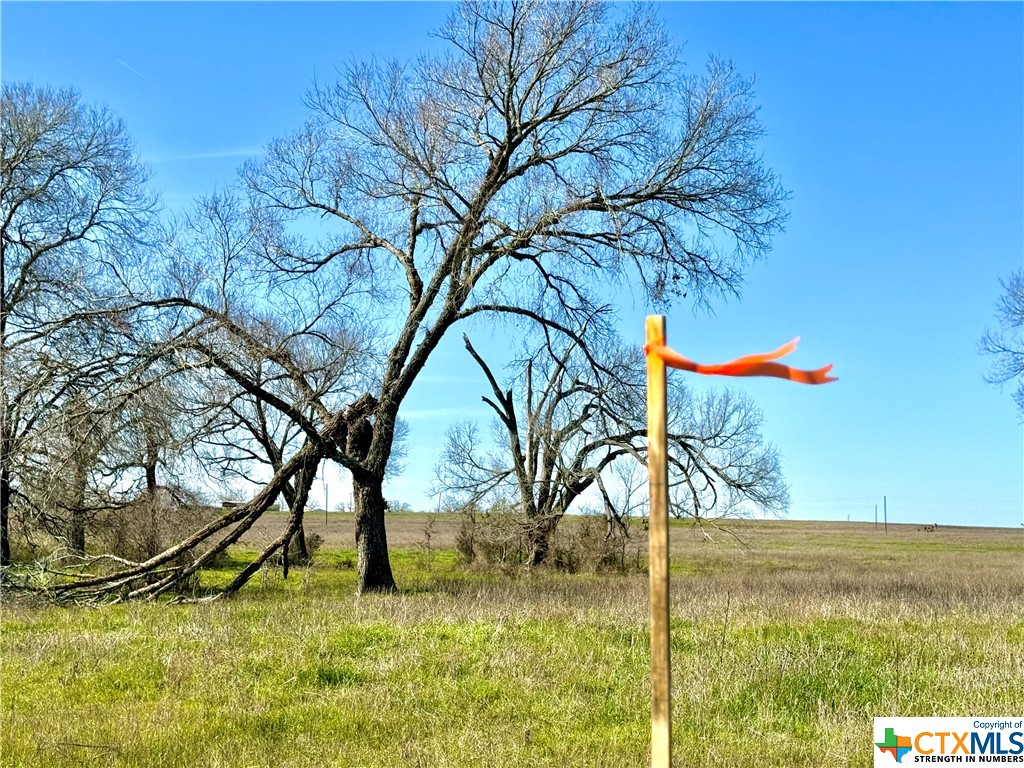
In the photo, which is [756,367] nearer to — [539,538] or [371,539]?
[371,539]

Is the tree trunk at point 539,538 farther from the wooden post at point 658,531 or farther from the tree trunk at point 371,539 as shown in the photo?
the wooden post at point 658,531

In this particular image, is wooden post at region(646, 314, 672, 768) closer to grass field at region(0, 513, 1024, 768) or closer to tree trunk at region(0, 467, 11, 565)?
grass field at region(0, 513, 1024, 768)

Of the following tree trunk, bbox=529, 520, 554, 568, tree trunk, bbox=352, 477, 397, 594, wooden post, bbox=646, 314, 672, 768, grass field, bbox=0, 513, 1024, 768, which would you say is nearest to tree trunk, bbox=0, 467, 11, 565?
grass field, bbox=0, 513, 1024, 768

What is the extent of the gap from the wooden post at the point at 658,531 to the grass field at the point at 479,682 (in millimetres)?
3496

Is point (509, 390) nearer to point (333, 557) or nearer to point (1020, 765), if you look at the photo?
point (333, 557)

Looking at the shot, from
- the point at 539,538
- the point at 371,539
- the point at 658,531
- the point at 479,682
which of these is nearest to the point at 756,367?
the point at 658,531

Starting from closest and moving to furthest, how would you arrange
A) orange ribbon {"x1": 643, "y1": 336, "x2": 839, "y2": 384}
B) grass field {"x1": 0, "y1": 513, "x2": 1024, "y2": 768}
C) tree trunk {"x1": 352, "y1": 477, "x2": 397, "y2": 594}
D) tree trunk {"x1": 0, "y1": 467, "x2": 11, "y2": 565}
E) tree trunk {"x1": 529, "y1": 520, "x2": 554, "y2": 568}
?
orange ribbon {"x1": 643, "y1": 336, "x2": 839, "y2": 384} → grass field {"x1": 0, "y1": 513, "x2": 1024, "y2": 768} → tree trunk {"x1": 352, "y1": 477, "x2": 397, "y2": 594} → tree trunk {"x1": 0, "y1": 467, "x2": 11, "y2": 565} → tree trunk {"x1": 529, "y1": 520, "x2": 554, "y2": 568}

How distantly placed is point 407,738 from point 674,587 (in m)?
12.4

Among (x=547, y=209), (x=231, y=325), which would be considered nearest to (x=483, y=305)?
(x=547, y=209)

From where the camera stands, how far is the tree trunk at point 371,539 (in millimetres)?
17383

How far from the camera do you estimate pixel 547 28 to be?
16062mm

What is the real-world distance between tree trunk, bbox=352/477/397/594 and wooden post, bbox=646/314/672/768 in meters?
15.0

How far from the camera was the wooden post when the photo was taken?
8.84 ft

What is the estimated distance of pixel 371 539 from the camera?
17.5 m
